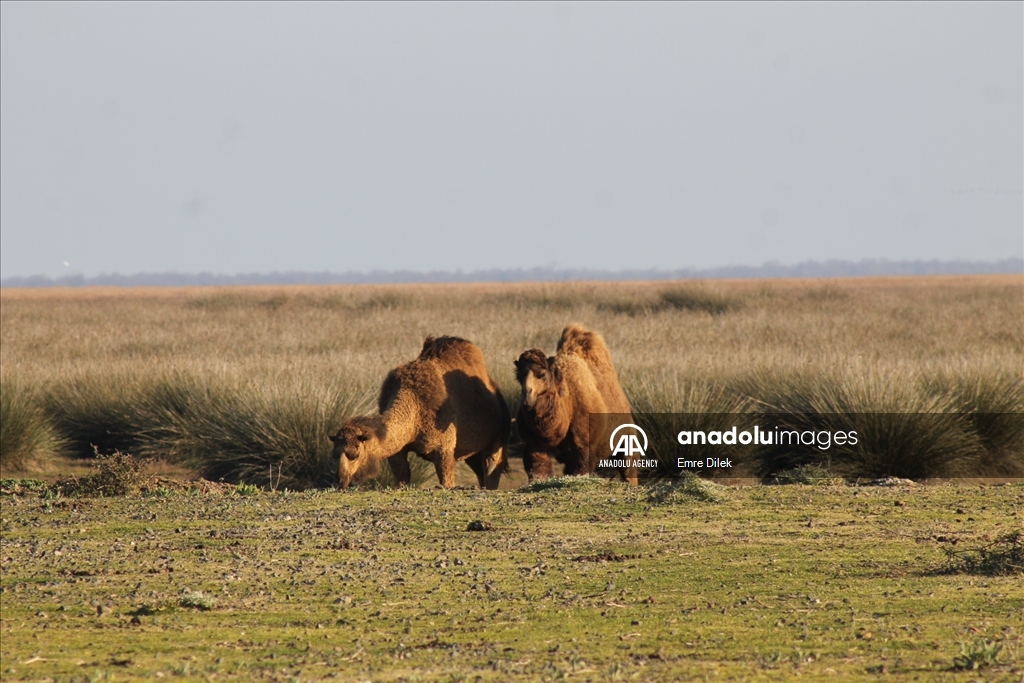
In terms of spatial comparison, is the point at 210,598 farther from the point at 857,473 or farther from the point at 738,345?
the point at 738,345

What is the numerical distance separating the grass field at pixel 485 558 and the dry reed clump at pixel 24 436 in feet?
0.12

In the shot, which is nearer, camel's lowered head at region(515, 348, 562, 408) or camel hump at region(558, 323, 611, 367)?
camel's lowered head at region(515, 348, 562, 408)

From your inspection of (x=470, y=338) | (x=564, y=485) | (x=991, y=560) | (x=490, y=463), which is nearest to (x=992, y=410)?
(x=490, y=463)

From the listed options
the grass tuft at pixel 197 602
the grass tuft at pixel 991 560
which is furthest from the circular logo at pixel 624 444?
the grass tuft at pixel 197 602

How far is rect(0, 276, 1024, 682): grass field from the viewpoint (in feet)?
18.7

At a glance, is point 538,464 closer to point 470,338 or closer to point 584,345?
point 584,345

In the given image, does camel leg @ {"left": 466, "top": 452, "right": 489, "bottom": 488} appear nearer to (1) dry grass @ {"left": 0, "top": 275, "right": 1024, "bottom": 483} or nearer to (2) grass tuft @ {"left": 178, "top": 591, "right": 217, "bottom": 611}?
(1) dry grass @ {"left": 0, "top": 275, "right": 1024, "bottom": 483}

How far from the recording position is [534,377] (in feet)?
38.9

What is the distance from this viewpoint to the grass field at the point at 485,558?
569 centimetres

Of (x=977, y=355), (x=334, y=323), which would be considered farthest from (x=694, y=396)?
(x=334, y=323)

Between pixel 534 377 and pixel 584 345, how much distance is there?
1.68m

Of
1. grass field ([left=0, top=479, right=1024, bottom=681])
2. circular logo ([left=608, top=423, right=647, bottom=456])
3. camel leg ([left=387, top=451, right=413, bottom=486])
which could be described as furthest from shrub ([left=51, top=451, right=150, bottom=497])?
circular logo ([left=608, top=423, right=647, bottom=456])

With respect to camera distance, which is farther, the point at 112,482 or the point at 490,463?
the point at 490,463

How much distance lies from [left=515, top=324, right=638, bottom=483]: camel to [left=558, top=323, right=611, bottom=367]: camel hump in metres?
0.01
